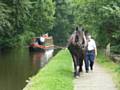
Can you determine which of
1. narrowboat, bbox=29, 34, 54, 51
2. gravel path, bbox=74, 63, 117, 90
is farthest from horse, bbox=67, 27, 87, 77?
narrowboat, bbox=29, 34, 54, 51

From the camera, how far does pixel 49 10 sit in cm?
7462

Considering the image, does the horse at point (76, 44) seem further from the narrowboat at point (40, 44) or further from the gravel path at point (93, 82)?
the narrowboat at point (40, 44)

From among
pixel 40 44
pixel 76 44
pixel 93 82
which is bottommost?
pixel 40 44

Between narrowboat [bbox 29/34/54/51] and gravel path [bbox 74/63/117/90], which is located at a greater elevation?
gravel path [bbox 74/63/117/90]

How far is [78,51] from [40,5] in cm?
5294

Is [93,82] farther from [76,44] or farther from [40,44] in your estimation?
[40,44]

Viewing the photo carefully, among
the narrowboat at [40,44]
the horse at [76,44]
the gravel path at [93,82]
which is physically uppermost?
the horse at [76,44]

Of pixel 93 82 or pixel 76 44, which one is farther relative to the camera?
pixel 76 44

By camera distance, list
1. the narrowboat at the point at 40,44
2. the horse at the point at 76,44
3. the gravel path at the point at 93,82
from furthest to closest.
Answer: the narrowboat at the point at 40,44
the horse at the point at 76,44
the gravel path at the point at 93,82

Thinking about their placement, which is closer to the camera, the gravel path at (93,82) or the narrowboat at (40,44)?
the gravel path at (93,82)

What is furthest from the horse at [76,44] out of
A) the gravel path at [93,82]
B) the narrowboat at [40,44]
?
the narrowboat at [40,44]

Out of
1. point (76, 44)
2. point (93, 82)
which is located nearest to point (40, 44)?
point (76, 44)

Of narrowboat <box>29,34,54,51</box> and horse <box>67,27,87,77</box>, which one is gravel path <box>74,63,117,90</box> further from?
narrowboat <box>29,34,54,51</box>

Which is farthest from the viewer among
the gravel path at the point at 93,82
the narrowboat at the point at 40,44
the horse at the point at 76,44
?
the narrowboat at the point at 40,44
